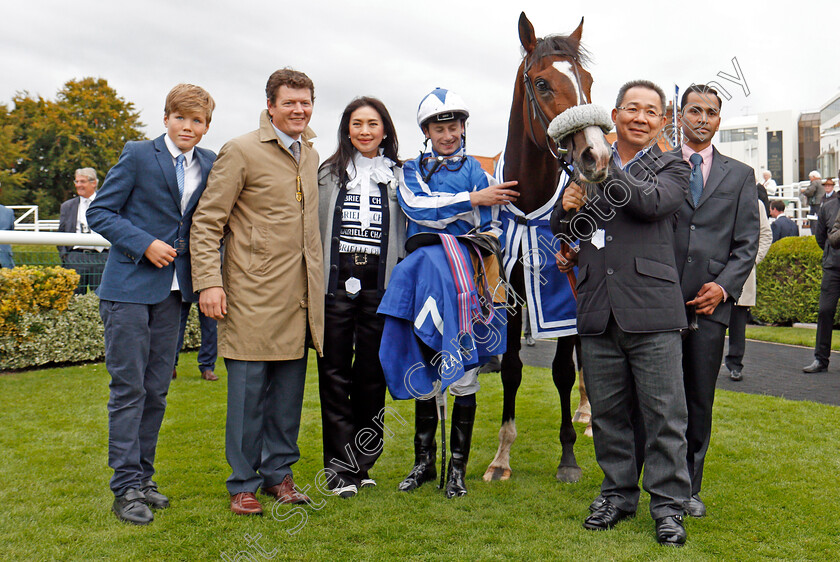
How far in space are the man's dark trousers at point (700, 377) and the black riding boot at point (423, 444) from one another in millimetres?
1399

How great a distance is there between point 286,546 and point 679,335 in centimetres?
208

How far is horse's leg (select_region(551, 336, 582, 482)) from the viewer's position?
154 inches

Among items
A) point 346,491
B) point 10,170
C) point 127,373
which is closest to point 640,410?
point 346,491

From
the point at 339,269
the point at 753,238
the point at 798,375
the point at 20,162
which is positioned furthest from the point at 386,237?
the point at 20,162

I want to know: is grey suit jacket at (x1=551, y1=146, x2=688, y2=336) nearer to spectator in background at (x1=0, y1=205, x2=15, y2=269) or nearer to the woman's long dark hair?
the woman's long dark hair

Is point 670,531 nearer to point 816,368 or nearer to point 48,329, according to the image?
point 816,368

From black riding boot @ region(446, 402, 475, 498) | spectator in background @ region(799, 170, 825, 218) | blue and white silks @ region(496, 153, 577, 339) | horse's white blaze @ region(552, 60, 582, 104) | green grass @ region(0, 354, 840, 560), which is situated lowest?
green grass @ region(0, 354, 840, 560)

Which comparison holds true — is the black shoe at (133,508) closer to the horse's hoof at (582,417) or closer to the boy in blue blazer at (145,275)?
the boy in blue blazer at (145,275)

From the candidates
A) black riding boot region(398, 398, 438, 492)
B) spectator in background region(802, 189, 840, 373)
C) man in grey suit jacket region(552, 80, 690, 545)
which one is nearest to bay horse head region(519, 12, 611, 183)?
man in grey suit jacket region(552, 80, 690, 545)

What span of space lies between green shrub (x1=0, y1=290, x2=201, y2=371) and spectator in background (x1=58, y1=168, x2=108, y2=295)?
0.29 m

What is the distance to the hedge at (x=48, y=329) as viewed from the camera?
21.4 feet

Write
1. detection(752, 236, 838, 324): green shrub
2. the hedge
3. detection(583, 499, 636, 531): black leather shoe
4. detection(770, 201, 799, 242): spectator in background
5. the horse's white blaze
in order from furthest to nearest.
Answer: detection(770, 201, 799, 242): spectator in background
detection(752, 236, 838, 324): green shrub
the hedge
the horse's white blaze
detection(583, 499, 636, 531): black leather shoe

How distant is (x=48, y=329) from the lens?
684 cm

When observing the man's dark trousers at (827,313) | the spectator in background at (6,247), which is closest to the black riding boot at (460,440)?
the man's dark trousers at (827,313)
